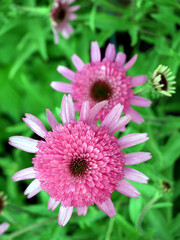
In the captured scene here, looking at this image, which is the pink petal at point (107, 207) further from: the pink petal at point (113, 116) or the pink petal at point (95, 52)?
the pink petal at point (95, 52)

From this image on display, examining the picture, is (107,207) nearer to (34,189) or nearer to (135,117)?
(34,189)

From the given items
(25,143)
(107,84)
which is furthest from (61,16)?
(25,143)

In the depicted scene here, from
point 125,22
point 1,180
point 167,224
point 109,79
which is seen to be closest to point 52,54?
point 125,22

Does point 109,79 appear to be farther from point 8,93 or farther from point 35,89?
point 8,93

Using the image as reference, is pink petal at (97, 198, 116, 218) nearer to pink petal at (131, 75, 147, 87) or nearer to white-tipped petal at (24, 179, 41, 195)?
white-tipped petal at (24, 179, 41, 195)

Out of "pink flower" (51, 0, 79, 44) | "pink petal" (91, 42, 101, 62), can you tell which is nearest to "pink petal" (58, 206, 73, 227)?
"pink petal" (91, 42, 101, 62)

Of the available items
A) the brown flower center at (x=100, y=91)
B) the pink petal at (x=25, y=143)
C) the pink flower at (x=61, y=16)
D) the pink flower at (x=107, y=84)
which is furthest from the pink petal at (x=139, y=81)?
the pink flower at (x=61, y=16)
